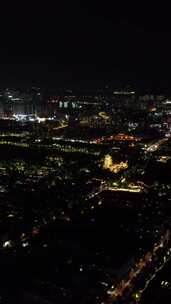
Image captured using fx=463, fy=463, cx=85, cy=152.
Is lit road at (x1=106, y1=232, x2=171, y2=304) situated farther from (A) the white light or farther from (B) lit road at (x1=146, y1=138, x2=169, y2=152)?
(B) lit road at (x1=146, y1=138, x2=169, y2=152)

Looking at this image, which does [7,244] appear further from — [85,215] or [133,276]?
[133,276]

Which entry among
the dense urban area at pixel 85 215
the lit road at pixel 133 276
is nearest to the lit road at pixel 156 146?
the dense urban area at pixel 85 215

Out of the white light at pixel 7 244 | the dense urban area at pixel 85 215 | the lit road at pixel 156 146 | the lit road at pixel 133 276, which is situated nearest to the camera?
the lit road at pixel 133 276

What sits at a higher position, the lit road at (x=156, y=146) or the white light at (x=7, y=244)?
the white light at (x=7, y=244)

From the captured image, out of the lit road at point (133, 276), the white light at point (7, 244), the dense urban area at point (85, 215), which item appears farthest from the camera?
the white light at point (7, 244)

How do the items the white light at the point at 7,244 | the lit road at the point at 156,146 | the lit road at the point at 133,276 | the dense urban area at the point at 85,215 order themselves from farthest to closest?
the lit road at the point at 156,146
the white light at the point at 7,244
the dense urban area at the point at 85,215
the lit road at the point at 133,276

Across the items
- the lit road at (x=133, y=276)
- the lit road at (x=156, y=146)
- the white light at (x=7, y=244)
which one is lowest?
the lit road at (x=156, y=146)

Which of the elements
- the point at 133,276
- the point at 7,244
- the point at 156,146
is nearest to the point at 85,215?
the point at 7,244

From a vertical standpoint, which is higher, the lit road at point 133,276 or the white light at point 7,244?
the white light at point 7,244

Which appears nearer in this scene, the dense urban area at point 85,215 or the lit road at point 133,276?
the lit road at point 133,276

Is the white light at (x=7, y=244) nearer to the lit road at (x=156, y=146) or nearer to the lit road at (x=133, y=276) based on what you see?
the lit road at (x=133, y=276)
